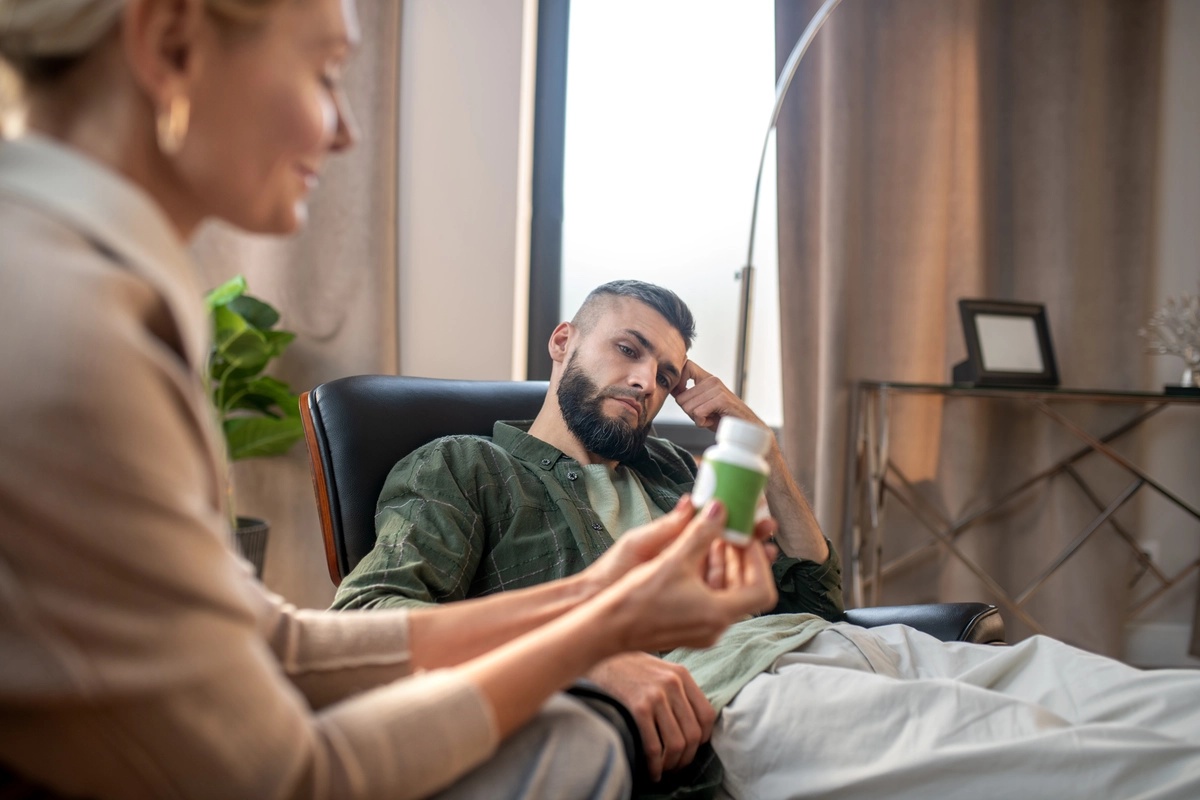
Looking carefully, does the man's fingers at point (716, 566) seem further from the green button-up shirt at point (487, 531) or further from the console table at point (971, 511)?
the console table at point (971, 511)

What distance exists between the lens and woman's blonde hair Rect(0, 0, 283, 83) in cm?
57

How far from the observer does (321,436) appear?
1606 mm

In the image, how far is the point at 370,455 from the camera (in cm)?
162

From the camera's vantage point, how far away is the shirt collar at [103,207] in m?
0.54


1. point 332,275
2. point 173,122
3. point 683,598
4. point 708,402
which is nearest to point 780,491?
point 708,402

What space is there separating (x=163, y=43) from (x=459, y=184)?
238 centimetres

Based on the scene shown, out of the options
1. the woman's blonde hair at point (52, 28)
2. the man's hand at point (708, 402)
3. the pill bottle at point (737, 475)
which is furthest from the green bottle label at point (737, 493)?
the man's hand at point (708, 402)

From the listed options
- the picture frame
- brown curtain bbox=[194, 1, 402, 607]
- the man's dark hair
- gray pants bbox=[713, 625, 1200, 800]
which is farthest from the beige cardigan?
the picture frame

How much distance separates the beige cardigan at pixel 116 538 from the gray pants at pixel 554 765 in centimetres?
11

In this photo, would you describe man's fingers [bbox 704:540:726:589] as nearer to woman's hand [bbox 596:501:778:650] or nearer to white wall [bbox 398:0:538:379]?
woman's hand [bbox 596:501:778:650]

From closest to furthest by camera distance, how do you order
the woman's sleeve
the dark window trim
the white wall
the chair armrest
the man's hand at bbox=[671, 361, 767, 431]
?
the woman's sleeve
the chair armrest
the man's hand at bbox=[671, 361, 767, 431]
the white wall
the dark window trim

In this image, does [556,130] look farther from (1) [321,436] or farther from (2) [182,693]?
(2) [182,693]

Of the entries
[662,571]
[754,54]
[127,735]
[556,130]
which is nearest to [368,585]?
[662,571]

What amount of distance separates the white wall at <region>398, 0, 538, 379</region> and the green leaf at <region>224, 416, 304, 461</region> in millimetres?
425
